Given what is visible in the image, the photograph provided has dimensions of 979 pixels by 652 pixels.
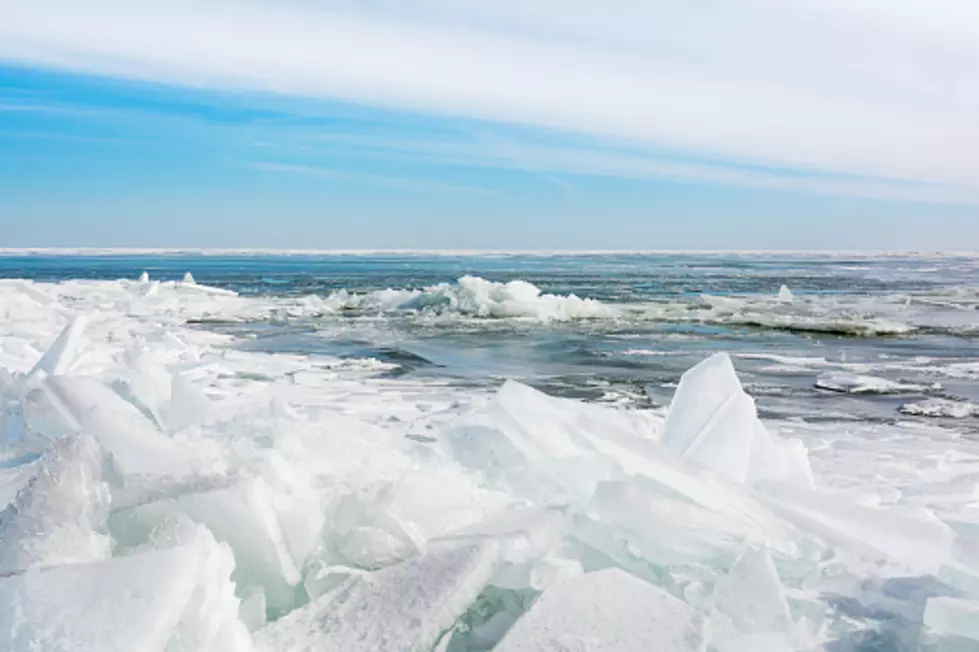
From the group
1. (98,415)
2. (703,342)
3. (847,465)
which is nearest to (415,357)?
(703,342)

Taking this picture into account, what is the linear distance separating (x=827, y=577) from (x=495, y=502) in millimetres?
974

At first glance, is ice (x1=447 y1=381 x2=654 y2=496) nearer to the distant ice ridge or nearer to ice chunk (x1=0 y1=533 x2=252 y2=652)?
ice chunk (x1=0 y1=533 x2=252 y2=652)

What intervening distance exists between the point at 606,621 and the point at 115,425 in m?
1.73

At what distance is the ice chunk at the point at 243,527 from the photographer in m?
1.99

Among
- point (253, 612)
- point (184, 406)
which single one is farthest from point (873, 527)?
point (184, 406)

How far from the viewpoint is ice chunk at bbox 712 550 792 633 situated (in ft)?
6.26

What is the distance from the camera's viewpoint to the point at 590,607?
188 centimetres

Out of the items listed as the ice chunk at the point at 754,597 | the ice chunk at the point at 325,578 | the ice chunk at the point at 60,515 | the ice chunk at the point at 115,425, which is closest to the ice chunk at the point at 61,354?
the ice chunk at the point at 115,425

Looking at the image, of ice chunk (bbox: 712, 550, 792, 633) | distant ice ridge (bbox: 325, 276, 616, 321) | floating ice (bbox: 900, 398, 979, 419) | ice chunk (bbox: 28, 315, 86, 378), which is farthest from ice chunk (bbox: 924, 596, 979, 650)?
distant ice ridge (bbox: 325, 276, 616, 321)

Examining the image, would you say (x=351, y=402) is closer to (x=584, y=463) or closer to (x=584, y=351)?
(x=584, y=463)

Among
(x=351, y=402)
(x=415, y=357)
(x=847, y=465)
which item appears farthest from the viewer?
(x=415, y=357)

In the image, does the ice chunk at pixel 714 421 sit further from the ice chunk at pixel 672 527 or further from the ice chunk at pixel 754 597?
the ice chunk at pixel 754 597

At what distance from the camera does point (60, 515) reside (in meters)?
1.92

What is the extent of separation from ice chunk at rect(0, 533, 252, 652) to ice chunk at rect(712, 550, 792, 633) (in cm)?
109
